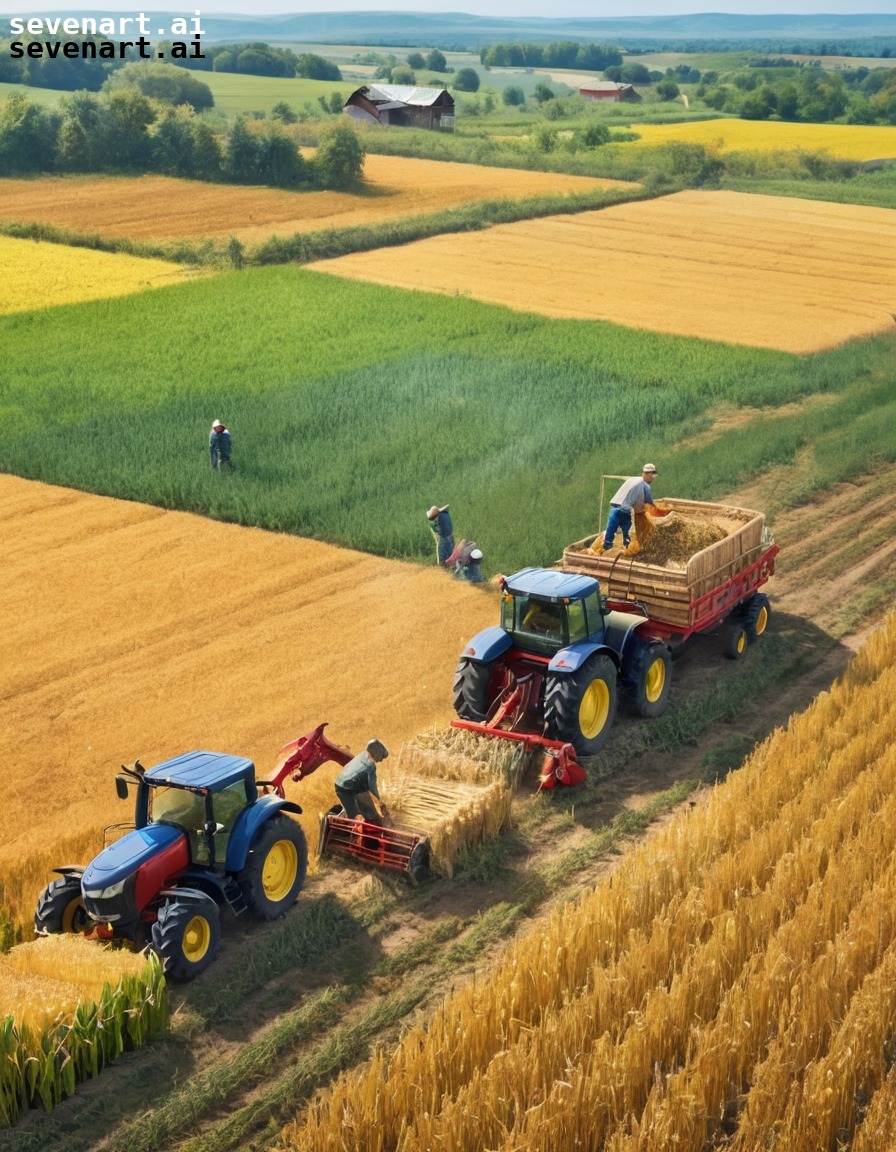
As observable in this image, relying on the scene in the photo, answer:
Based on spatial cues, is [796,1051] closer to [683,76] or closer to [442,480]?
[442,480]

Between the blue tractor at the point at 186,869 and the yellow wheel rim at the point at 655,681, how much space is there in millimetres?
4996

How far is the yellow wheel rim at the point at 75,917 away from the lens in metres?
11.0

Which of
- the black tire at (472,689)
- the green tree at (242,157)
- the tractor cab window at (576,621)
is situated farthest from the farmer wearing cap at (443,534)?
the green tree at (242,157)

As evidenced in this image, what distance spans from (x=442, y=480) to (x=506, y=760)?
36.2 ft

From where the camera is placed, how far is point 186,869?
11078 mm

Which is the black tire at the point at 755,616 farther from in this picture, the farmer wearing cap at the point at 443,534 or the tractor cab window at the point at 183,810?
the tractor cab window at the point at 183,810

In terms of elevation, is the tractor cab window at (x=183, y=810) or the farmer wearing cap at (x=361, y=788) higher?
the tractor cab window at (x=183, y=810)

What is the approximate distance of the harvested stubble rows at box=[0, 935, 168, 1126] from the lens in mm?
9125

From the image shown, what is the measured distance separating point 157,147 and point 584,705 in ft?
181

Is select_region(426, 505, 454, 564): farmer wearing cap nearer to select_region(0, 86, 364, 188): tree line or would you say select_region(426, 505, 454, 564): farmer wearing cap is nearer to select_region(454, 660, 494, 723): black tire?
select_region(454, 660, 494, 723): black tire

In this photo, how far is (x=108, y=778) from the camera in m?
14.6

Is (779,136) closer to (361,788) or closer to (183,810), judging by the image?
(361,788)

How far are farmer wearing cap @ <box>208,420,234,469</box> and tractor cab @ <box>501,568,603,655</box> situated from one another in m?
11.1

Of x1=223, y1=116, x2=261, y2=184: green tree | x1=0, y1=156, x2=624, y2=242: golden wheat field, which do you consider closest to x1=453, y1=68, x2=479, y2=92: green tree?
x1=0, y1=156, x2=624, y2=242: golden wheat field
